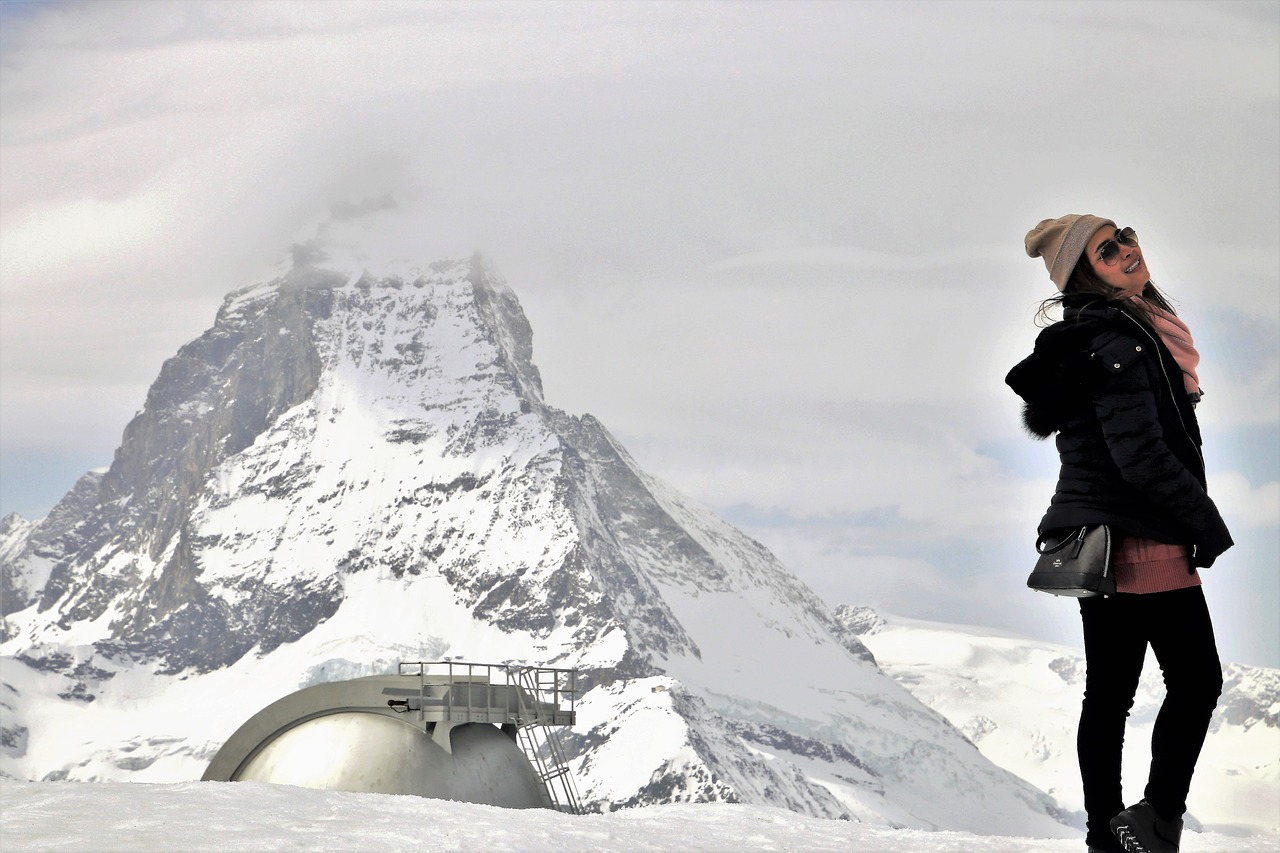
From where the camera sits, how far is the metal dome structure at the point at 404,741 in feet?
84.8

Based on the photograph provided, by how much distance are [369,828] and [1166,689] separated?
535 cm

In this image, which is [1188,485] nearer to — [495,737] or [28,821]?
[28,821]

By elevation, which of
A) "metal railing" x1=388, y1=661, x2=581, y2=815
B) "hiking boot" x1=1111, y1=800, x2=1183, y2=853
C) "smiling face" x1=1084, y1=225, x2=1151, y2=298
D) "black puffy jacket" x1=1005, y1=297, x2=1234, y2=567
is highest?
"metal railing" x1=388, y1=661, x2=581, y2=815

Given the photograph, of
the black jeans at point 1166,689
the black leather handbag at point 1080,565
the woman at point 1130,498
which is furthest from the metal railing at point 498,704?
the black leather handbag at point 1080,565

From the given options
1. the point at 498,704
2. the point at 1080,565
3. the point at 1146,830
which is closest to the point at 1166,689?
the point at 1146,830

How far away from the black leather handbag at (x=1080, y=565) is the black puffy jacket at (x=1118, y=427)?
8 centimetres

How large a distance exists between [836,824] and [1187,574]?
201 inches

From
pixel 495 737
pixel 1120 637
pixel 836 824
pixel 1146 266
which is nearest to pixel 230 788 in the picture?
pixel 836 824

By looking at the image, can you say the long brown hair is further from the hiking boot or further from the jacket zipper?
the hiking boot

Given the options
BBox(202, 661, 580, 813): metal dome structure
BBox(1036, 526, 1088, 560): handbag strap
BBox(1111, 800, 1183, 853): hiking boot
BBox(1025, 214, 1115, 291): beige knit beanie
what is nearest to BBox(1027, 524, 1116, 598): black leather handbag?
BBox(1036, 526, 1088, 560): handbag strap

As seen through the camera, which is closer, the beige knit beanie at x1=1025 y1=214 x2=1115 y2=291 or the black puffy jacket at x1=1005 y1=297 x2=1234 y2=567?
the black puffy jacket at x1=1005 y1=297 x2=1234 y2=567

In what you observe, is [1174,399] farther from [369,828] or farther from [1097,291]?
[369,828]

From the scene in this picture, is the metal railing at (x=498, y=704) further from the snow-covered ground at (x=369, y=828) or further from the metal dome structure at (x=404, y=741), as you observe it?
the snow-covered ground at (x=369, y=828)

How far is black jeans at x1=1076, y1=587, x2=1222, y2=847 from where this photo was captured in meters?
7.18
